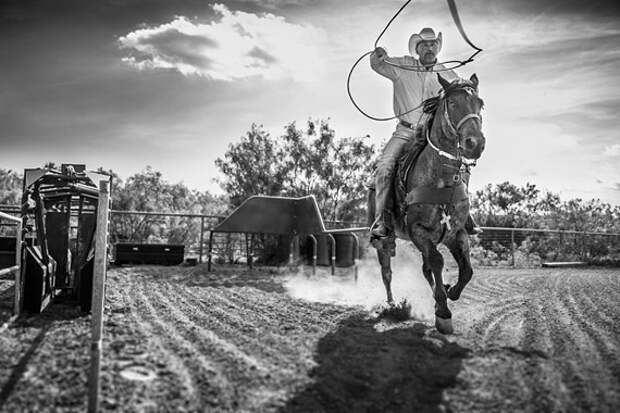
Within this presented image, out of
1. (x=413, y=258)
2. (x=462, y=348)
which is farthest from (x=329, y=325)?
(x=413, y=258)

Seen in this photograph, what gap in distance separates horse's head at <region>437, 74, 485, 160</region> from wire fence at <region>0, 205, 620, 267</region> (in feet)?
34.2

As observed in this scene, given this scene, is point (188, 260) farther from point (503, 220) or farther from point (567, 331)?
point (503, 220)

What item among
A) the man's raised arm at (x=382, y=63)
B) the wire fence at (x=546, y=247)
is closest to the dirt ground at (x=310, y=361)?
the man's raised arm at (x=382, y=63)

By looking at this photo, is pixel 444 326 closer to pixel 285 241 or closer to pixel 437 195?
pixel 437 195

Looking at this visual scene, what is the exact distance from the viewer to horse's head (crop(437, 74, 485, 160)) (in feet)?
13.2

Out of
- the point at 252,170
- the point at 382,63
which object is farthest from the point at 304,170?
the point at 382,63

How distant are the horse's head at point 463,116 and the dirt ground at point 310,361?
188 cm

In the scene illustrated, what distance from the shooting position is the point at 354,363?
3.18 m

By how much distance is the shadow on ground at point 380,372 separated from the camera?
247cm

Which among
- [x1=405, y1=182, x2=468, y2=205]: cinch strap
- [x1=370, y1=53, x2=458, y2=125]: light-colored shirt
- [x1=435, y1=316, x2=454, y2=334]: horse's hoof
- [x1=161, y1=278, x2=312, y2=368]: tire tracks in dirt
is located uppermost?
[x1=370, y1=53, x2=458, y2=125]: light-colored shirt

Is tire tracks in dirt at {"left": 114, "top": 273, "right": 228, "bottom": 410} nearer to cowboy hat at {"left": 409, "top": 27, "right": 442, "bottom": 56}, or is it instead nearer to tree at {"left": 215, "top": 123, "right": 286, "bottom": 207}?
cowboy hat at {"left": 409, "top": 27, "right": 442, "bottom": 56}

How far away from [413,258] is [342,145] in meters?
7.22

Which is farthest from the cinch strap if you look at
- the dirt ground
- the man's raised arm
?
the man's raised arm

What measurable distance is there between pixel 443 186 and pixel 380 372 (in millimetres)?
2426
